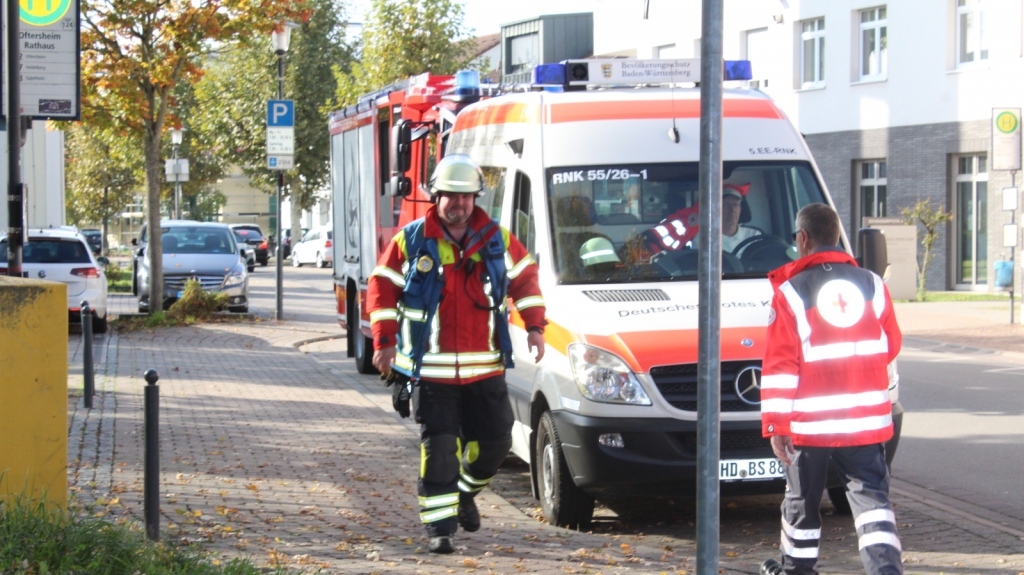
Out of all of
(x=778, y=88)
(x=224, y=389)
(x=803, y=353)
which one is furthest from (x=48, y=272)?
(x=778, y=88)

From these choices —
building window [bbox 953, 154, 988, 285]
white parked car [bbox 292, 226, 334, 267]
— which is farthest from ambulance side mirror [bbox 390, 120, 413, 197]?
Answer: white parked car [bbox 292, 226, 334, 267]

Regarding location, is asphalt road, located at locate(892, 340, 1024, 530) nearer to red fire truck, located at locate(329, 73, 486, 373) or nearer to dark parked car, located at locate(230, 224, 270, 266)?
red fire truck, located at locate(329, 73, 486, 373)

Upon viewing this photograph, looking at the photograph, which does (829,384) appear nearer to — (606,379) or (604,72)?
(606,379)

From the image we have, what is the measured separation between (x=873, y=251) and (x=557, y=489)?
2.17m

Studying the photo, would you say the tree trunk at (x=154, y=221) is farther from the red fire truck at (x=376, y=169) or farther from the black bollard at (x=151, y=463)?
the black bollard at (x=151, y=463)

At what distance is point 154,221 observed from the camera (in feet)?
68.3

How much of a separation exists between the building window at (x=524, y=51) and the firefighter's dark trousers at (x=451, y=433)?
133 ft

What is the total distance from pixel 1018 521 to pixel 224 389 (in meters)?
8.10

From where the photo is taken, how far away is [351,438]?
32.8 feet

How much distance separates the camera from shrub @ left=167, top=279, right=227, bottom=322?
21.2 m

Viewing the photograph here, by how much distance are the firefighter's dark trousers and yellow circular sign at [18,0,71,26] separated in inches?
248

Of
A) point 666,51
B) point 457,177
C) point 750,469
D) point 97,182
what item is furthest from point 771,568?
point 97,182

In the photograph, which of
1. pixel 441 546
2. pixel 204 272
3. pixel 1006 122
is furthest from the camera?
pixel 204 272

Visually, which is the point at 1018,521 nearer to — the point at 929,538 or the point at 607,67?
the point at 929,538
